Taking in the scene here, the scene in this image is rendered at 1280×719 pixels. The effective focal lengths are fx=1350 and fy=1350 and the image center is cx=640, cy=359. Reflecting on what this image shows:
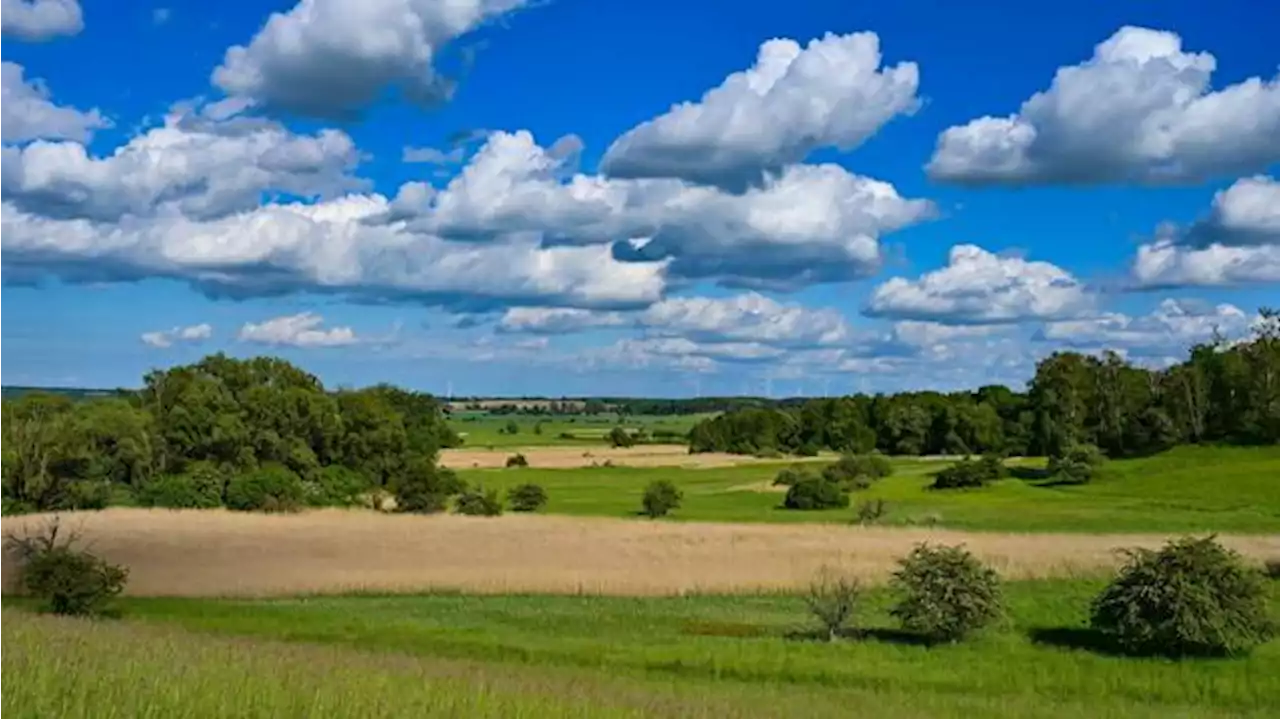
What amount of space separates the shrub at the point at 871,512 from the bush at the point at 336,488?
35.9 meters

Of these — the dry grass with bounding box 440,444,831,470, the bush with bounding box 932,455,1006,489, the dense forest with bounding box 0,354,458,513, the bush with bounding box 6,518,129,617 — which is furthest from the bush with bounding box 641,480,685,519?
the dry grass with bounding box 440,444,831,470

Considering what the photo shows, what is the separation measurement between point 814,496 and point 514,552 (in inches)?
1569

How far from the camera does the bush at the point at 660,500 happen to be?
82688mm

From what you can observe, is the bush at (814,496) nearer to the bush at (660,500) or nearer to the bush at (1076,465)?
the bush at (660,500)

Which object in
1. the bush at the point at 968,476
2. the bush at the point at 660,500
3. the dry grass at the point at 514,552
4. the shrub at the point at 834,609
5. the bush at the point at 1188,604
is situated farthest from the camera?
the bush at the point at 968,476

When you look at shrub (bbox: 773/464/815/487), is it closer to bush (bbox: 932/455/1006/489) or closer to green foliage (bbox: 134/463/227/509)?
bush (bbox: 932/455/1006/489)

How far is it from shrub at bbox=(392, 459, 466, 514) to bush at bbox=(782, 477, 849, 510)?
2219 cm

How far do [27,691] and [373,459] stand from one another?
91865 mm

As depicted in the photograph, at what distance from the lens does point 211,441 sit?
95.3 metres

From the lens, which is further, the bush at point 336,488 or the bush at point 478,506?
the bush at point 336,488

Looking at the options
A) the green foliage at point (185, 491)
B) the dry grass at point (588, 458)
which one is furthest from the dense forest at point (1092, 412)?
the green foliage at point (185, 491)

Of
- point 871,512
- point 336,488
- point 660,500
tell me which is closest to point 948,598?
point 871,512

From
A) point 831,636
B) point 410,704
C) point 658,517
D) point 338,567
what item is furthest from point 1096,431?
point 410,704

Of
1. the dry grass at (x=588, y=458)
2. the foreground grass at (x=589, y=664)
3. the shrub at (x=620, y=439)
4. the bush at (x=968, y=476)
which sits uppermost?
the shrub at (x=620, y=439)
